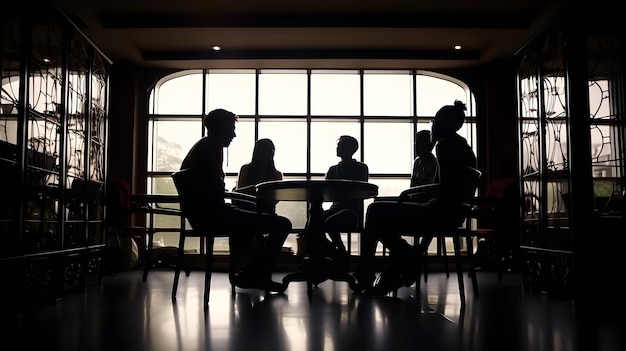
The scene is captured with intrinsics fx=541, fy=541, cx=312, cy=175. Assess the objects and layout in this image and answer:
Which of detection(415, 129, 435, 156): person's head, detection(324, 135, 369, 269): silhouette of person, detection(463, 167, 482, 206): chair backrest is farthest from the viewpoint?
detection(415, 129, 435, 156): person's head

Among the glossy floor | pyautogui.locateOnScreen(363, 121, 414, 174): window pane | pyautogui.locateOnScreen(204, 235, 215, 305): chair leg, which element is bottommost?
the glossy floor

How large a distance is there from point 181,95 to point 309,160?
2229mm

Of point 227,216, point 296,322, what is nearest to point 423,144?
point 227,216

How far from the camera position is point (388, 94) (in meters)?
8.33

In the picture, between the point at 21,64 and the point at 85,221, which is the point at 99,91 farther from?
the point at 21,64

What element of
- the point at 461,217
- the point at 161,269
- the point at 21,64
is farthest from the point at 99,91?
the point at 461,217

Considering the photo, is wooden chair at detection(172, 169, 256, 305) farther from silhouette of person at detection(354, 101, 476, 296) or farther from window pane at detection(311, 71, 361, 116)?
window pane at detection(311, 71, 361, 116)

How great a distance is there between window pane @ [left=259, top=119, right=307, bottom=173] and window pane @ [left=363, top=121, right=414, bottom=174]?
975mm

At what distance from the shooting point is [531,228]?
4684 millimetres

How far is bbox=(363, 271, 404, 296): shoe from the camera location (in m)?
3.82

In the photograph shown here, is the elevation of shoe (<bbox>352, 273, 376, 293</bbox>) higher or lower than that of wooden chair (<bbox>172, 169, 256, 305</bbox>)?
lower

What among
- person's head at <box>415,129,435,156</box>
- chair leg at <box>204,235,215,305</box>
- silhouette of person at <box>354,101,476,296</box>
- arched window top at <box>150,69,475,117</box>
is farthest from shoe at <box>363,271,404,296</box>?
arched window top at <box>150,69,475,117</box>

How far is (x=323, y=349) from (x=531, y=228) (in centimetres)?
317

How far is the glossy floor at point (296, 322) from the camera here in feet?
7.40
